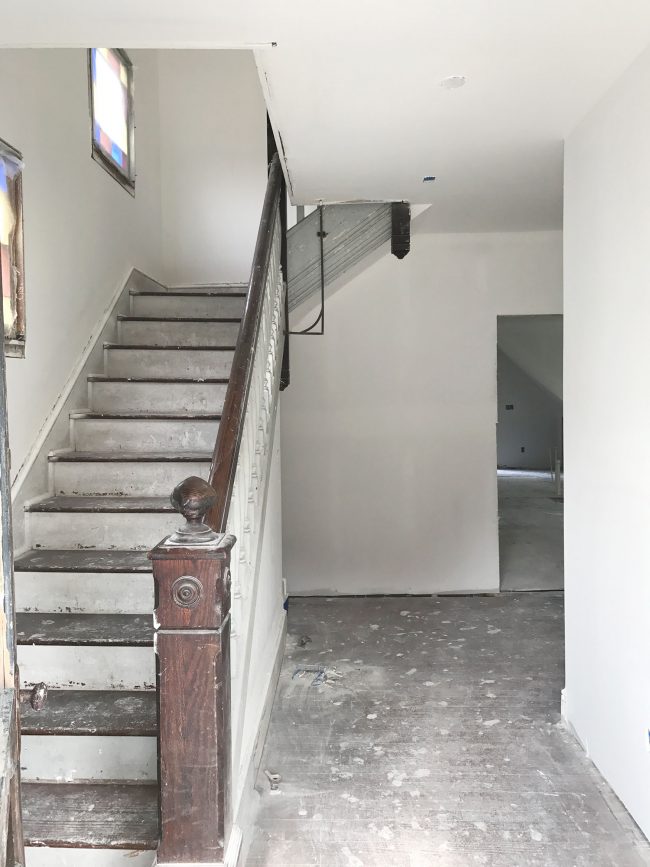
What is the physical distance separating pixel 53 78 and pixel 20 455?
72.0 inches

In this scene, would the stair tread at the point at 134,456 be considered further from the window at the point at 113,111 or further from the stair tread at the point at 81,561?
the window at the point at 113,111

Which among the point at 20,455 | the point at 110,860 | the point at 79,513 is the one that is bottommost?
the point at 110,860

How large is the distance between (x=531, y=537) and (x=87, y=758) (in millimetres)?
4881

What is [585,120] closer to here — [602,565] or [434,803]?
[602,565]

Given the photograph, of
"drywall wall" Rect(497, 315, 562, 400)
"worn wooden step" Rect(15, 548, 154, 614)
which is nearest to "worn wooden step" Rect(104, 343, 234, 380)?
"worn wooden step" Rect(15, 548, 154, 614)

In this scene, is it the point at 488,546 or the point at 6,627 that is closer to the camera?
the point at 6,627

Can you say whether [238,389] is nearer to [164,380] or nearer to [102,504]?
[102,504]

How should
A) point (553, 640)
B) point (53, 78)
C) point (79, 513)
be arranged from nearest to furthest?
point (79, 513) → point (53, 78) → point (553, 640)

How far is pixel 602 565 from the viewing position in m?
2.29

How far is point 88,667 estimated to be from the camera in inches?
83.7

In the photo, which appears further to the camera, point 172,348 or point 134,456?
point 172,348

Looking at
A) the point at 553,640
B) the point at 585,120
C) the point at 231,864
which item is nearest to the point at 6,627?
the point at 231,864

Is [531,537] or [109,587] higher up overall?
[109,587]

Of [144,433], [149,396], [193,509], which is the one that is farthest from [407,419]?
[193,509]
